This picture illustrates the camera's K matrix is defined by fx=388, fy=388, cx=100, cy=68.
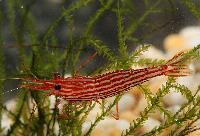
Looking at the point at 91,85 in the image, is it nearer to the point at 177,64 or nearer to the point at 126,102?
the point at 177,64

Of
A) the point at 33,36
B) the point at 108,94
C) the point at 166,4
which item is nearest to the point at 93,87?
the point at 108,94

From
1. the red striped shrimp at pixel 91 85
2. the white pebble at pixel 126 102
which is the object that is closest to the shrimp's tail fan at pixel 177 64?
the red striped shrimp at pixel 91 85

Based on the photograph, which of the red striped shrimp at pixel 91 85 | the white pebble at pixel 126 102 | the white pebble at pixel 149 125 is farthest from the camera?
the white pebble at pixel 126 102

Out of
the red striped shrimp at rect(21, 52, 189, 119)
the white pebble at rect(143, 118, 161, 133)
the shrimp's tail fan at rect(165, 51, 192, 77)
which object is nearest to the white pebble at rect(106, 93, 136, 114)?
the white pebble at rect(143, 118, 161, 133)

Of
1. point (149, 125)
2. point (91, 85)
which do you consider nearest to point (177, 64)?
point (91, 85)

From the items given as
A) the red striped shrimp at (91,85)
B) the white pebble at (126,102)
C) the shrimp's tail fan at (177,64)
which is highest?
the white pebble at (126,102)

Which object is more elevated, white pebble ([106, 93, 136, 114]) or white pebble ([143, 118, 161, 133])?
white pebble ([106, 93, 136, 114])

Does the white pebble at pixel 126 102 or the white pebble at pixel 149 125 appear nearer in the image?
the white pebble at pixel 149 125

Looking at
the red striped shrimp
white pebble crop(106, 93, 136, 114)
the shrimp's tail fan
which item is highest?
white pebble crop(106, 93, 136, 114)

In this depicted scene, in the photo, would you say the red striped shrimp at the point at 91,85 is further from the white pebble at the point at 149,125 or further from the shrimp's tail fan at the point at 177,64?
the white pebble at the point at 149,125

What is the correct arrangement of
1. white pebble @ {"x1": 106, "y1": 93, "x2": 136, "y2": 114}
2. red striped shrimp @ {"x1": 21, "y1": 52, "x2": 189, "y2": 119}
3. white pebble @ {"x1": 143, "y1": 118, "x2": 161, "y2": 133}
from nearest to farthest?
red striped shrimp @ {"x1": 21, "y1": 52, "x2": 189, "y2": 119} < white pebble @ {"x1": 143, "y1": 118, "x2": 161, "y2": 133} < white pebble @ {"x1": 106, "y1": 93, "x2": 136, "y2": 114}

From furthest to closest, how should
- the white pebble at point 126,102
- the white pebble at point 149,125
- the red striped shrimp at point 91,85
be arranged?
the white pebble at point 126,102 → the white pebble at point 149,125 → the red striped shrimp at point 91,85

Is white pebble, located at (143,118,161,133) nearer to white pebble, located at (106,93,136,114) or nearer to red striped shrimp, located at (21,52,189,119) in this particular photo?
white pebble, located at (106,93,136,114)
